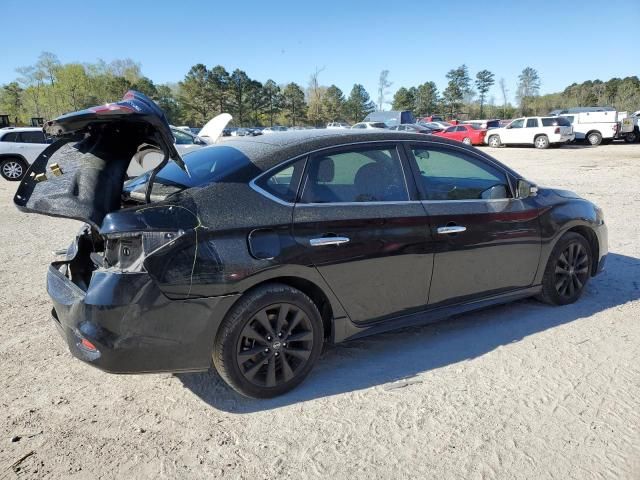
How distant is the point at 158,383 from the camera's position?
330cm

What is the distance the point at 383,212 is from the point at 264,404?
1.48 metres

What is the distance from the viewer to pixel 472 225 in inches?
148

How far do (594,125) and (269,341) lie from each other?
2876 centimetres

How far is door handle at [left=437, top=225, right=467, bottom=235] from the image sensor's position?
3594mm

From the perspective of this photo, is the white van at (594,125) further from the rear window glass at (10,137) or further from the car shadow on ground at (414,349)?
the rear window glass at (10,137)

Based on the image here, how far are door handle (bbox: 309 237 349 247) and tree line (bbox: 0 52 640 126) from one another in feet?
207

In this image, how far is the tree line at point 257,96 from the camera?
66938 mm

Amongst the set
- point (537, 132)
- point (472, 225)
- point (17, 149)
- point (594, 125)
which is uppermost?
point (17, 149)

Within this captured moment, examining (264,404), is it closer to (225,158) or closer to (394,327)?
(394,327)

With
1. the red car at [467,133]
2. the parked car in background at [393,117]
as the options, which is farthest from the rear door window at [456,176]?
the parked car in background at [393,117]

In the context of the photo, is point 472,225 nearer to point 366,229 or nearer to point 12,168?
point 366,229

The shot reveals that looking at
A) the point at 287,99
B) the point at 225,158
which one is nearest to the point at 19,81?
the point at 287,99

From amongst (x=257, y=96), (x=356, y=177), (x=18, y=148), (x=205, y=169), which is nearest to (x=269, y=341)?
(x=205, y=169)

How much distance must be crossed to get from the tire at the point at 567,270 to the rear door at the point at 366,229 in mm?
1489
